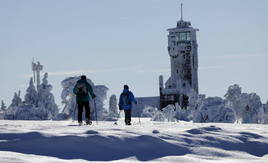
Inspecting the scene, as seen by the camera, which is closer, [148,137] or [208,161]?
[208,161]

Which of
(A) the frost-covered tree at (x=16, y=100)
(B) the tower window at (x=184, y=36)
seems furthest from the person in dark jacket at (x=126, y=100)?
(B) the tower window at (x=184, y=36)

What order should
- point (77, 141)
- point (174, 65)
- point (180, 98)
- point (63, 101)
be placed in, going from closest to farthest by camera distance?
point (77, 141)
point (63, 101)
point (180, 98)
point (174, 65)

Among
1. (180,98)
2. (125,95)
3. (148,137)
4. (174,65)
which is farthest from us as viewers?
(174,65)

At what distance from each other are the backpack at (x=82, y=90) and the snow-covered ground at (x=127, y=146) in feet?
17.3

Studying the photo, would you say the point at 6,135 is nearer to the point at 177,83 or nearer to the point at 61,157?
the point at 61,157

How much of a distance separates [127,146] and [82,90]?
24.9ft

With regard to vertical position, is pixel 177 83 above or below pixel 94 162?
above

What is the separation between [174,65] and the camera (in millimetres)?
103062

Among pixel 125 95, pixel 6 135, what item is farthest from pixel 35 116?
pixel 6 135

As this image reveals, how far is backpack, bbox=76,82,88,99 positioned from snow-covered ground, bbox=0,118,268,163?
17.3ft

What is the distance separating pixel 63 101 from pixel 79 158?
4739 cm

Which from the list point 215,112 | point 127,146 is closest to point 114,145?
point 127,146

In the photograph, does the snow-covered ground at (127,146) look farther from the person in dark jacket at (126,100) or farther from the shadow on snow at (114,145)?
the person in dark jacket at (126,100)

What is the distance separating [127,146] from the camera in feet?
42.5
